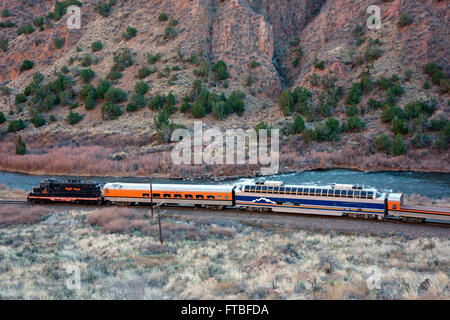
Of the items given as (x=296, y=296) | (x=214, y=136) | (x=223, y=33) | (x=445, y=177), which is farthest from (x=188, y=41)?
(x=296, y=296)

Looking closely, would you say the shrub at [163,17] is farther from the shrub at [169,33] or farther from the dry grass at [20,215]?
the dry grass at [20,215]

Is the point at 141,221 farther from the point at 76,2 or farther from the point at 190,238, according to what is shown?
the point at 76,2

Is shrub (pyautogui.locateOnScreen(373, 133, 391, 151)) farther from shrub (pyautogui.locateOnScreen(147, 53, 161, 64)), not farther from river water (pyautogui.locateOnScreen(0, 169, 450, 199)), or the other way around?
shrub (pyautogui.locateOnScreen(147, 53, 161, 64))

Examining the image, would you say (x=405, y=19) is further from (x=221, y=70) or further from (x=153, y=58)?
(x=153, y=58)

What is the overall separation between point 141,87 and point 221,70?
54.3ft

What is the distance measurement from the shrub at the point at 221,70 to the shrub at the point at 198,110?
472 inches

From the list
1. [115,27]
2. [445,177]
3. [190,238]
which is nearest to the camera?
[190,238]

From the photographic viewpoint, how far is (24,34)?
10438cm

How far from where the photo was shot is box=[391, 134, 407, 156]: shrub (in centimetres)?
5544

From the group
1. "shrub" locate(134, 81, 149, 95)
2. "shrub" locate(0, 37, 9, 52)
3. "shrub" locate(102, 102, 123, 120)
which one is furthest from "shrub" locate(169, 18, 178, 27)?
"shrub" locate(0, 37, 9, 52)

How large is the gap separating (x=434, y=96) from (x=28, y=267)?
66.2 metres

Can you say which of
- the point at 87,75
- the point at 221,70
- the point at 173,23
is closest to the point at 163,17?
the point at 173,23

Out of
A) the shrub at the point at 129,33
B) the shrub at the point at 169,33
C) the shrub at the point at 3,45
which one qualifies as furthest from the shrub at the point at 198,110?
the shrub at the point at 3,45

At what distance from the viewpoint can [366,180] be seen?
48.7 m
